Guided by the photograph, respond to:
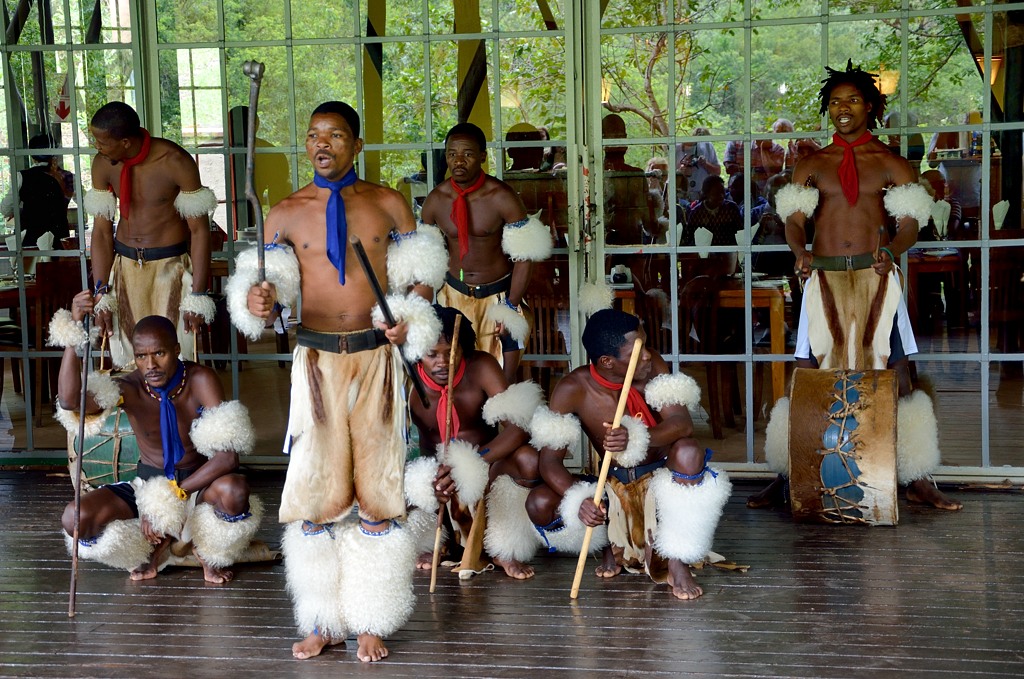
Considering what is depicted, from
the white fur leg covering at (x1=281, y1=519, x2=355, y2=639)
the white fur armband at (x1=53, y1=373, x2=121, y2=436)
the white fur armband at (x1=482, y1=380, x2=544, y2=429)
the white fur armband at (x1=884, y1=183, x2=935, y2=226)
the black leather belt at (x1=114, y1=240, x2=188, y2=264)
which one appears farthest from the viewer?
the black leather belt at (x1=114, y1=240, x2=188, y2=264)

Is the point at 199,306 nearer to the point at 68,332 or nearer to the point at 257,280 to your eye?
the point at 68,332

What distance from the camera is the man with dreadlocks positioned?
495 cm

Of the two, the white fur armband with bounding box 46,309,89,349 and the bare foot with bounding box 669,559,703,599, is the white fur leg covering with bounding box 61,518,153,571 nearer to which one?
the white fur armband with bounding box 46,309,89,349

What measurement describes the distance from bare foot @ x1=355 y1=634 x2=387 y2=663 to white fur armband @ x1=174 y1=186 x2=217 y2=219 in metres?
2.24

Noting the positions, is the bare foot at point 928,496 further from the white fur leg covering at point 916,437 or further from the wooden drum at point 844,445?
the wooden drum at point 844,445

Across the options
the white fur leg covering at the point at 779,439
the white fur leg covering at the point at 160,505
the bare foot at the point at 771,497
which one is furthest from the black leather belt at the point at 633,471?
the white fur leg covering at the point at 160,505

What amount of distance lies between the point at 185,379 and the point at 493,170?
6.27 ft

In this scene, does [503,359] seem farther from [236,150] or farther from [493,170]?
[236,150]

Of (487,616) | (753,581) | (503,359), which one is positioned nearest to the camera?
(487,616)

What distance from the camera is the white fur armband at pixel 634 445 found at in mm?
4066

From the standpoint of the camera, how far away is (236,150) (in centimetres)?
579

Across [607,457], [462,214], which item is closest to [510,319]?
[462,214]

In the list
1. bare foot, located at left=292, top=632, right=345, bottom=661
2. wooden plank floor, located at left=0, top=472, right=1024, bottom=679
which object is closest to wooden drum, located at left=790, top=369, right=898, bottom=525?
wooden plank floor, located at left=0, top=472, right=1024, bottom=679

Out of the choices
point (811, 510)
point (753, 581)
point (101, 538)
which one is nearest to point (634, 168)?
point (811, 510)
